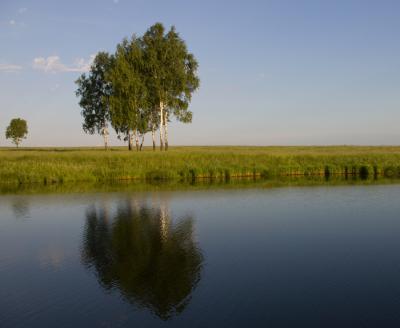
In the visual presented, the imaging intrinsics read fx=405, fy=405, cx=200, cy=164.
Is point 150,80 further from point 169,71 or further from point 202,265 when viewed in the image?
point 202,265

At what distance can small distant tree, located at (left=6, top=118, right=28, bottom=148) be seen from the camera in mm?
114500

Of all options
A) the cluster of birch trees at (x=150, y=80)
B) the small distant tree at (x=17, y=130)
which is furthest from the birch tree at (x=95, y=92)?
the small distant tree at (x=17, y=130)

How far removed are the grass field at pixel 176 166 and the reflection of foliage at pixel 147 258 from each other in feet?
63.6

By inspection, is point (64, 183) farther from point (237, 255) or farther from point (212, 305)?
point (212, 305)

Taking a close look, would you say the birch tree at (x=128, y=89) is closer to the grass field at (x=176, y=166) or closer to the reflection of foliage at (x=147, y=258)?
the grass field at (x=176, y=166)

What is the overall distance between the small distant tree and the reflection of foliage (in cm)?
10409

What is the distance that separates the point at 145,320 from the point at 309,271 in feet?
18.6

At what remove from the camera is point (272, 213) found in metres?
22.3

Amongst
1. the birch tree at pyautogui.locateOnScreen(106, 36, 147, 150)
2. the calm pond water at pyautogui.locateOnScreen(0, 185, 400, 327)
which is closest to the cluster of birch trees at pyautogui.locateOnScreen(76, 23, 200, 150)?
the birch tree at pyautogui.locateOnScreen(106, 36, 147, 150)

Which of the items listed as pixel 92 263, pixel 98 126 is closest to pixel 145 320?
pixel 92 263

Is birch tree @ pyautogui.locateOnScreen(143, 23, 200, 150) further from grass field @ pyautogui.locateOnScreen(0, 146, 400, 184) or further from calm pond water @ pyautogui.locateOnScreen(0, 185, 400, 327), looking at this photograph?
calm pond water @ pyautogui.locateOnScreen(0, 185, 400, 327)

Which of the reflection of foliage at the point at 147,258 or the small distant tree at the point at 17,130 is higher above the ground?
the small distant tree at the point at 17,130

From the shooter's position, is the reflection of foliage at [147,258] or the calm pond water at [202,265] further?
the reflection of foliage at [147,258]

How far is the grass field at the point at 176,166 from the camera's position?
40.5m
